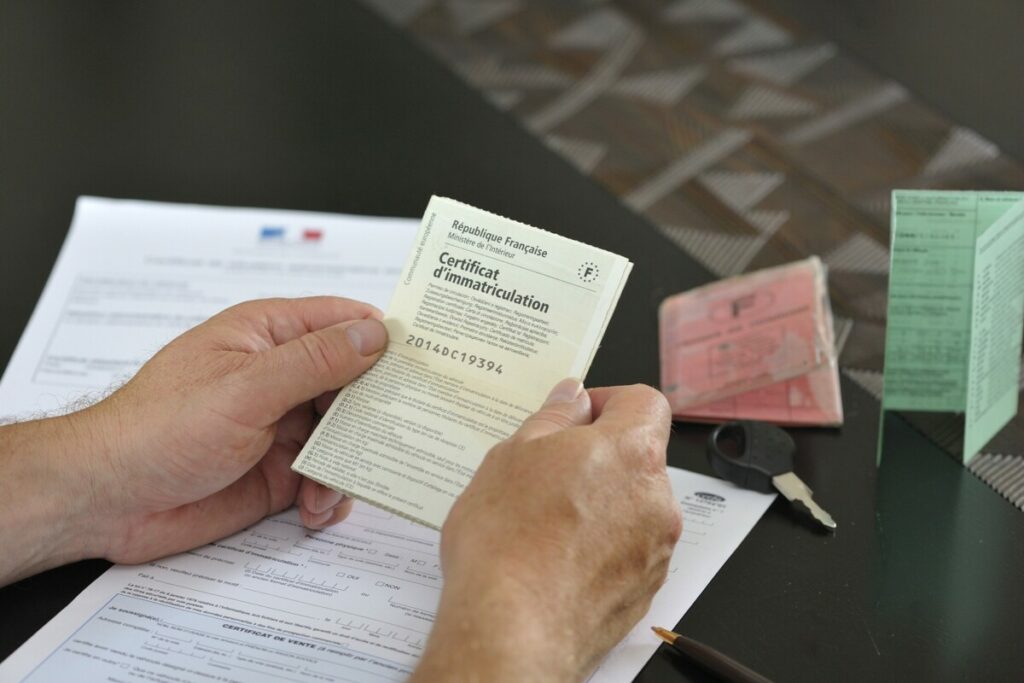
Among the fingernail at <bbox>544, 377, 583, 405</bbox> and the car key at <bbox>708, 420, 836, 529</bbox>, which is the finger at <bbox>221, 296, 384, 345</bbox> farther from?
the car key at <bbox>708, 420, 836, 529</bbox>

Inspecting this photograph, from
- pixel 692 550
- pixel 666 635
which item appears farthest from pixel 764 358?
pixel 666 635

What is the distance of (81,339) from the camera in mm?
1240

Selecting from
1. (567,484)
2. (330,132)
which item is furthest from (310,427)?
(330,132)

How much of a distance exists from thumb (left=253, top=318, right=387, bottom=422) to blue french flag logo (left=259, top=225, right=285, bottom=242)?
462mm

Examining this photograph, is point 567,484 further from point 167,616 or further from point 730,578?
point 167,616

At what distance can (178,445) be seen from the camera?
93 centimetres

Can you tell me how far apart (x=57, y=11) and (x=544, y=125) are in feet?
2.67

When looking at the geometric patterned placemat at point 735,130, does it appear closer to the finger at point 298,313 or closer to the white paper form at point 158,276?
the white paper form at point 158,276

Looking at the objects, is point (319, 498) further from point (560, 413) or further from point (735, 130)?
point (735, 130)

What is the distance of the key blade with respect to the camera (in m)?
0.96

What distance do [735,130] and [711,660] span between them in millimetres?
1035

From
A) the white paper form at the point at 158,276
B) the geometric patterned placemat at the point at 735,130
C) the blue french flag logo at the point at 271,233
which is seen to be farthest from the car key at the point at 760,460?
the blue french flag logo at the point at 271,233

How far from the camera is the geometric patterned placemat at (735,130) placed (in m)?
1.33

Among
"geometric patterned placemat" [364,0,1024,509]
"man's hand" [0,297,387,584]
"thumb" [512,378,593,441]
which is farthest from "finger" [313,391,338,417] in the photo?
"geometric patterned placemat" [364,0,1024,509]
